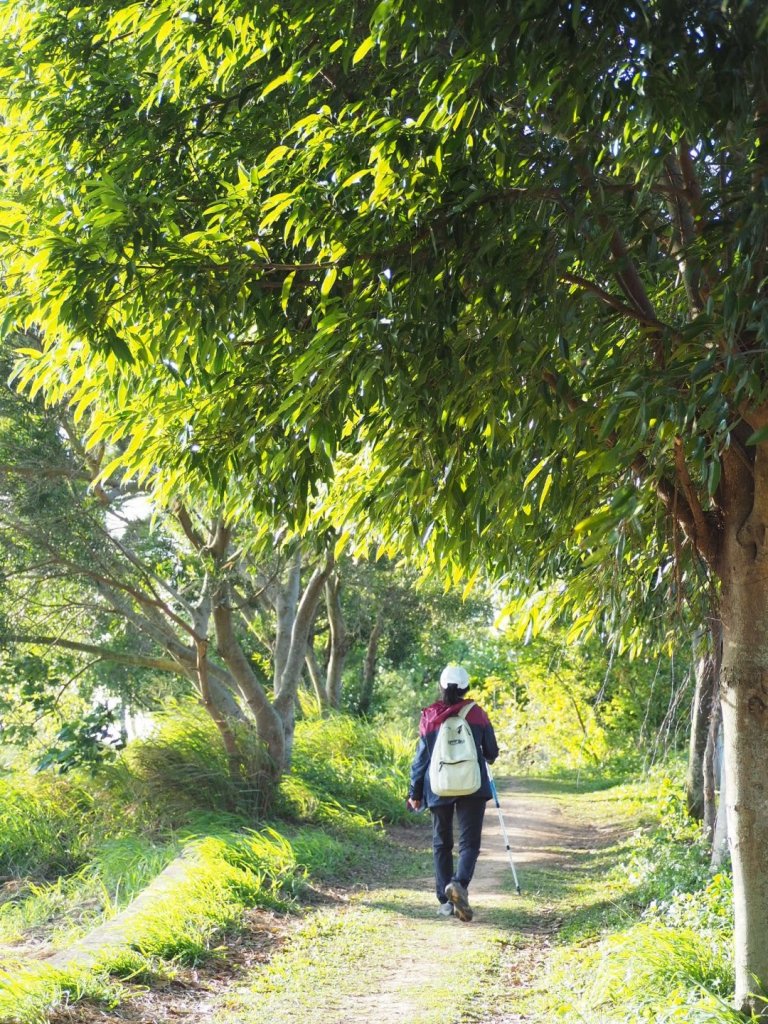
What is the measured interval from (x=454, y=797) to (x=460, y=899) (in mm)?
754

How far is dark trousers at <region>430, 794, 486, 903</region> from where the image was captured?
8.26m

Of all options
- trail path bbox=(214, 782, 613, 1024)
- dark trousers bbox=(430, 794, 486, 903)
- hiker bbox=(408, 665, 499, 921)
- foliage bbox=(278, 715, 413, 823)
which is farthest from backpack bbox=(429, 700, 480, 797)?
foliage bbox=(278, 715, 413, 823)

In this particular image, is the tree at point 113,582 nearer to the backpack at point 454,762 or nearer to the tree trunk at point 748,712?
the backpack at point 454,762

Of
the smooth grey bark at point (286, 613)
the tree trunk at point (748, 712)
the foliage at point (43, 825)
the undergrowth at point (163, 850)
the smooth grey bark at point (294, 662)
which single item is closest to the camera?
the tree trunk at point (748, 712)

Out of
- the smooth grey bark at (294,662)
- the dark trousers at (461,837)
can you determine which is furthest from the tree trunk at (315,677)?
the dark trousers at (461,837)

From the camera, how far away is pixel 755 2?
3102mm

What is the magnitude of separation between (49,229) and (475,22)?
1.86 m

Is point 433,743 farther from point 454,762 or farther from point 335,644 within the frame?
point 335,644

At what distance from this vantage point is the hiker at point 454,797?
8.22 meters

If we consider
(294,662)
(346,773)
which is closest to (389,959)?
(294,662)

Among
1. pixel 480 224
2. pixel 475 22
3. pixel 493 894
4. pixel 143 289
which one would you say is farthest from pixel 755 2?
pixel 493 894

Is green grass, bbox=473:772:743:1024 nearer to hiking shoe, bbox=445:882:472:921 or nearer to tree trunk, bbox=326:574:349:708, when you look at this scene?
hiking shoe, bbox=445:882:472:921

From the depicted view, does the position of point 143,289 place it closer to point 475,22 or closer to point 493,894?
point 475,22

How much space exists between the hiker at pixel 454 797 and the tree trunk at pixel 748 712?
347 cm
